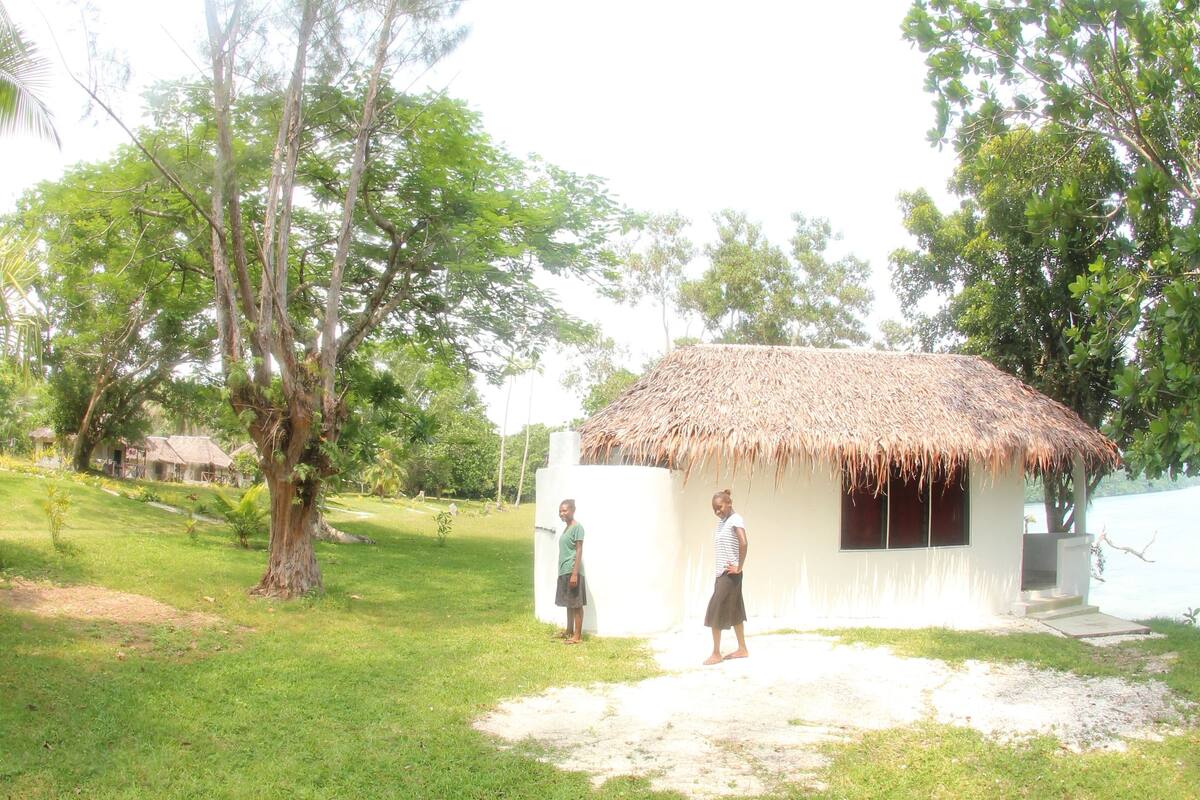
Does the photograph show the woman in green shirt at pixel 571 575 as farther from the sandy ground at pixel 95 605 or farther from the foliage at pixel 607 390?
the foliage at pixel 607 390

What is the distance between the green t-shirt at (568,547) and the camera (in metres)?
9.27

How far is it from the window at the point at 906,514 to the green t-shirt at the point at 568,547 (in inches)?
129

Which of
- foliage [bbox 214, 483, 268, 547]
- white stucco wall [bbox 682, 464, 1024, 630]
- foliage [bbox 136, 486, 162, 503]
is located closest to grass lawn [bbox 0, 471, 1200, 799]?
white stucco wall [bbox 682, 464, 1024, 630]

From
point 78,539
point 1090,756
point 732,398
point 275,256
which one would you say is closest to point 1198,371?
point 1090,756

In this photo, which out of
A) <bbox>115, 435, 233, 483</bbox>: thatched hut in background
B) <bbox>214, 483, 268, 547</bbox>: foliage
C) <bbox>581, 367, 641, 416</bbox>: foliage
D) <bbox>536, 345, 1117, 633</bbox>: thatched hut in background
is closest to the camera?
<bbox>536, 345, 1117, 633</bbox>: thatched hut in background

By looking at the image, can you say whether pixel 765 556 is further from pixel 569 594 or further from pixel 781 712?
pixel 781 712

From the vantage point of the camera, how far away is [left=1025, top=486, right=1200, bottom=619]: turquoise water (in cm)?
1762

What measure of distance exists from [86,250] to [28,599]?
7141mm

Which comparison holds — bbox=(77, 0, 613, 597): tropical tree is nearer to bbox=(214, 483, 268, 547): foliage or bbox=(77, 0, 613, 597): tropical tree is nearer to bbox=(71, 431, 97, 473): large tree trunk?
bbox=(214, 483, 268, 547): foliage

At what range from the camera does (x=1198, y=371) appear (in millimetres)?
7562

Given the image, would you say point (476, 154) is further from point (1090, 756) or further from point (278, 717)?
point (1090, 756)

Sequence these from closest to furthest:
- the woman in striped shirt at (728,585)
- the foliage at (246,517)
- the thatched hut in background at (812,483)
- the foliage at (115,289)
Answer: the woman in striped shirt at (728,585), the thatched hut in background at (812,483), the foliage at (115,289), the foliage at (246,517)

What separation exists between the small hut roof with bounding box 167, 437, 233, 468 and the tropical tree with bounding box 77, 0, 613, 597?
28893 millimetres

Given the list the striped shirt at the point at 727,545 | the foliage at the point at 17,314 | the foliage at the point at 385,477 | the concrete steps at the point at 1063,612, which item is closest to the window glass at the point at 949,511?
the concrete steps at the point at 1063,612
